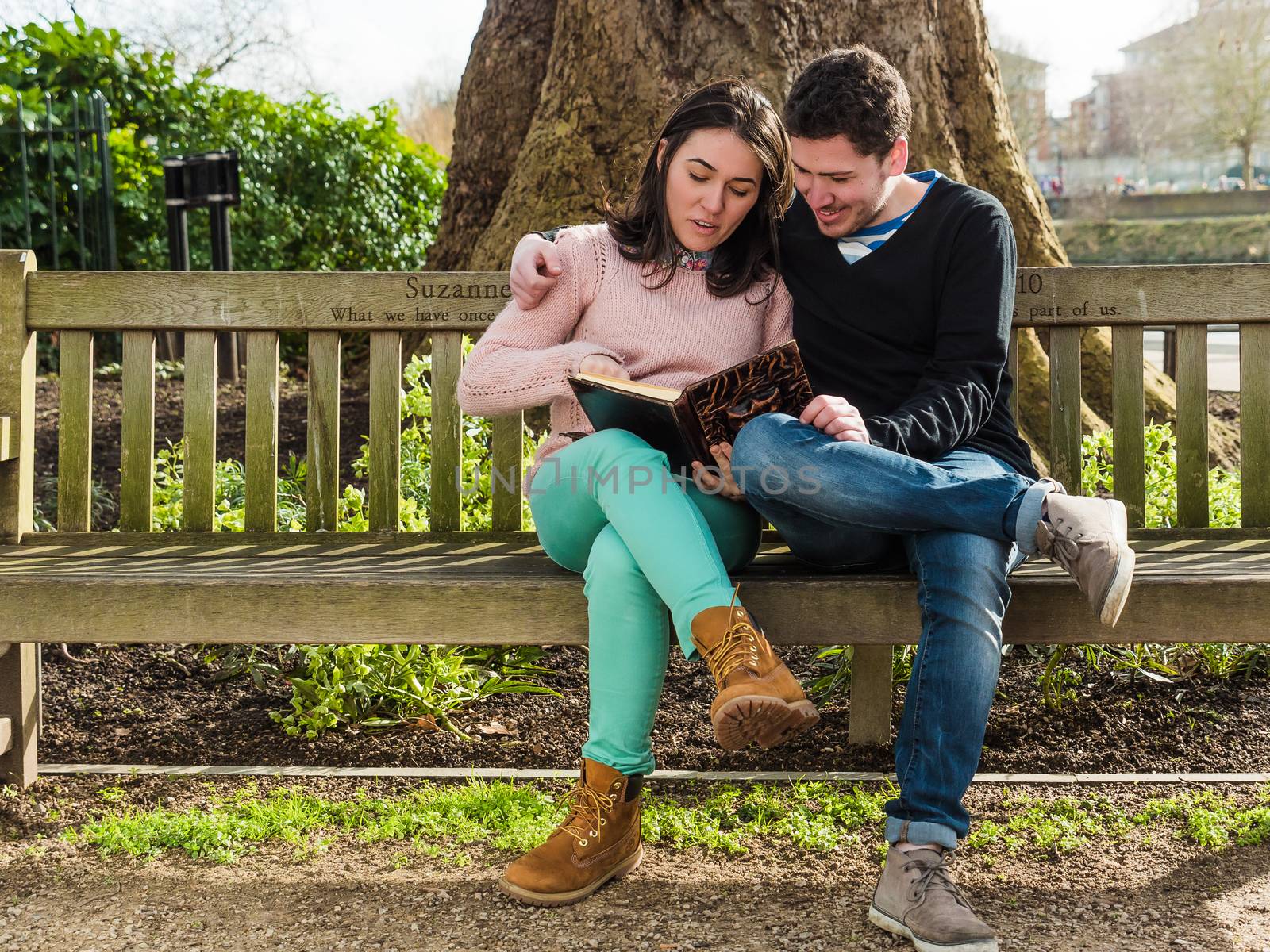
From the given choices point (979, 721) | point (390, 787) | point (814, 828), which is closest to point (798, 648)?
point (814, 828)

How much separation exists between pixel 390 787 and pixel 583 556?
0.83 metres

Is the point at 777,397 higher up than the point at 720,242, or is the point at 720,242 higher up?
the point at 720,242

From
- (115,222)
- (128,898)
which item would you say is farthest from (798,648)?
(115,222)

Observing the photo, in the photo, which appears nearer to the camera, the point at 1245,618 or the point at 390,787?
the point at 1245,618

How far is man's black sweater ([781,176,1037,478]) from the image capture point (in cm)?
257

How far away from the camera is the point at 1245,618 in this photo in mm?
2441

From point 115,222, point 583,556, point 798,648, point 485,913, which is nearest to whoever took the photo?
point 485,913

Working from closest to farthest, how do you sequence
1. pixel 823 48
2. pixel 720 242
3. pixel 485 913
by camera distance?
pixel 485 913 → pixel 720 242 → pixel 823 48

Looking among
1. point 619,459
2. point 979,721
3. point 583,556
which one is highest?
point 619,459

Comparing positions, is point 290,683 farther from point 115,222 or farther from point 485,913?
point 115,222

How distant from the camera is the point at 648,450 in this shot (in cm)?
243

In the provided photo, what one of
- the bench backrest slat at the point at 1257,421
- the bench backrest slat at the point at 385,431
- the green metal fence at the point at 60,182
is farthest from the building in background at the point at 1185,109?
the bench backrest slat at the point at 385,431

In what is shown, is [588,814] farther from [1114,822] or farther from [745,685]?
[1114,822]

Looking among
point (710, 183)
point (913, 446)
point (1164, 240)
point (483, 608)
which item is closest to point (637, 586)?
point (483, 608)
